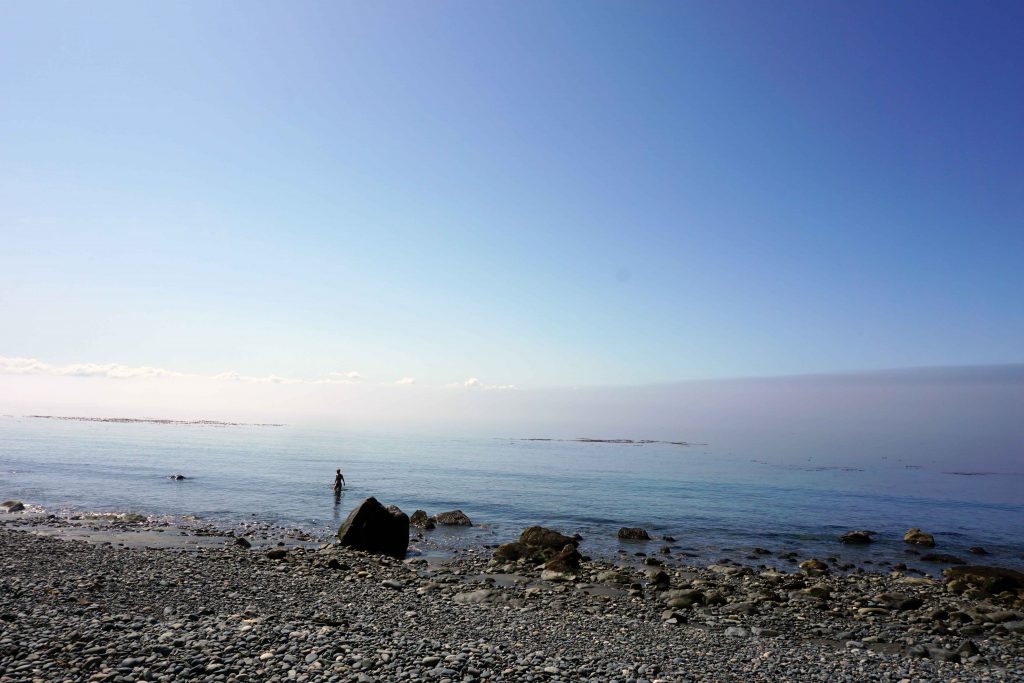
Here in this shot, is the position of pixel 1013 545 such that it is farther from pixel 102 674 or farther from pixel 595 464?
pixel 595 464

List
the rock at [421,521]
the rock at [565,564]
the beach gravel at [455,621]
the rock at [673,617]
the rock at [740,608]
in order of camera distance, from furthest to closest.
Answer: the rock at [421,521] → the rock at [565,564] → the rock at [740,608] → the rock at [673,617] → the beach gravel at [455,621]

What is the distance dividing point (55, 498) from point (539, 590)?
36974 millimetres

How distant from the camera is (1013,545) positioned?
1240 inches

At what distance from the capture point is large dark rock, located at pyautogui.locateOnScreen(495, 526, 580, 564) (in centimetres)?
2377

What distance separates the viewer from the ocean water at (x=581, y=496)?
31.2m

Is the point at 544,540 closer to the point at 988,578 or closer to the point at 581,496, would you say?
the point at 988,578

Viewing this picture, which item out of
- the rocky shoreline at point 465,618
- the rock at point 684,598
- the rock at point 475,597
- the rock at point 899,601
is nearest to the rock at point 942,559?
the rocky shoreline at point 465,618

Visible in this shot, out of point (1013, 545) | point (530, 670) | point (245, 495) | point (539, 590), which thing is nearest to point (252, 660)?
point (530, 670)

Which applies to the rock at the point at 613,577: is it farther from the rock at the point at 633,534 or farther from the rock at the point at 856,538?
the rock at the point at 856,538

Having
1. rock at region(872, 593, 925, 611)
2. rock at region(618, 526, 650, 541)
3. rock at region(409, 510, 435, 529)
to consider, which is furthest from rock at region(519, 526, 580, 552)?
rock at region(872, 593, 925, 611)

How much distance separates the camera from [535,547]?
25078 millimetres

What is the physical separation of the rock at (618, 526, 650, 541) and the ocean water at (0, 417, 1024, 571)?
2.90 ft

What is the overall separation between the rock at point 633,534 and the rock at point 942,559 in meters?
13.9

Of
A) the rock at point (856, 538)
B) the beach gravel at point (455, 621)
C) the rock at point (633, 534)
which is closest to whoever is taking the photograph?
the beach gravel at point (455, 621)
